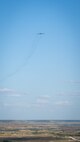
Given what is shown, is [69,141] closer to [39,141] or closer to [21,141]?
[39,141]

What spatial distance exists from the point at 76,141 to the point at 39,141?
21.7 feet

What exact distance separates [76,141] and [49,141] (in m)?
4.89

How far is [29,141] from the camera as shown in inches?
1906

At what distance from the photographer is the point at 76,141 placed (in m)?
49.4

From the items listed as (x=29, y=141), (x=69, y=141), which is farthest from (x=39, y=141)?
(x=69, y=141)

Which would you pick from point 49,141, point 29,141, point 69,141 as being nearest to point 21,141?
point 29,141

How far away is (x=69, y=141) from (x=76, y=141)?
1386 mm

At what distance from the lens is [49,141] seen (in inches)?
1908

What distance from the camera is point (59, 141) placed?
1897 inches

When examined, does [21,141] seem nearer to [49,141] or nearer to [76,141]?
[49,141]

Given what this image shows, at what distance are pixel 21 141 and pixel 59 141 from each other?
6.54 metres

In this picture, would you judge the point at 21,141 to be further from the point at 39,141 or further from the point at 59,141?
the point at 59,141

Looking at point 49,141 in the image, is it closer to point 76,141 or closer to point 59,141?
point 59,141

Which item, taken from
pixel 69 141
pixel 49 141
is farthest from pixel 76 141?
pixel 49 141
